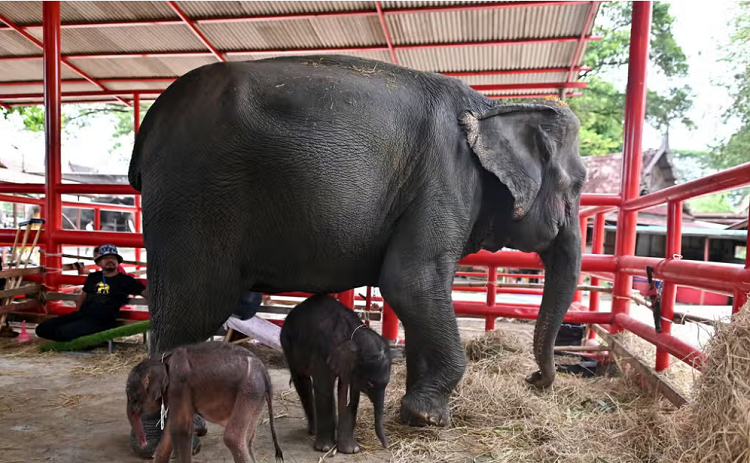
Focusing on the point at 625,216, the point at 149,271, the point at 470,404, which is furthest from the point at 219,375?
the point at 625,216

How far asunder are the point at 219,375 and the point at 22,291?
4.53m

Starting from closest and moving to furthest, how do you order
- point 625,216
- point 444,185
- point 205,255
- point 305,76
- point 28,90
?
point 205,255 < point 305,76 < point 444,185 < point 625,216 < point 28,90

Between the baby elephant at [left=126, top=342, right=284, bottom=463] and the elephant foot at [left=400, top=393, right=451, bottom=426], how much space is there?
1108mm

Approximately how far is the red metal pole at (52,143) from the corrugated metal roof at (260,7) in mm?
2306

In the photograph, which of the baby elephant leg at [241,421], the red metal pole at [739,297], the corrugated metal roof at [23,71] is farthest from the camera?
the corrugated metal roof at [23,71]

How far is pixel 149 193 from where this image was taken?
100.0 inches

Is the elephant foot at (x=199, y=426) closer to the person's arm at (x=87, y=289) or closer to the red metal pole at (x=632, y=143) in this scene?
the person's arm at (x=87, y=289)

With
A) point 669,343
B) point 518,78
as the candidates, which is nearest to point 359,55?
point 518,78

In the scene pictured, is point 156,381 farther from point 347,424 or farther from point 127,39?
point 127,39

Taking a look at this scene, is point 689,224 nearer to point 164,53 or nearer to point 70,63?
point 164,53

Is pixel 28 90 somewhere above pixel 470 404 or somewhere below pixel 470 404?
above

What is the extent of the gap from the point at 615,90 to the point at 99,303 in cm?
2717

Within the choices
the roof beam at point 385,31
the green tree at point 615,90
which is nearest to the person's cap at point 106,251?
the roof beam at point 385,31

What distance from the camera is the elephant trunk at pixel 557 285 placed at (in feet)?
11.2
